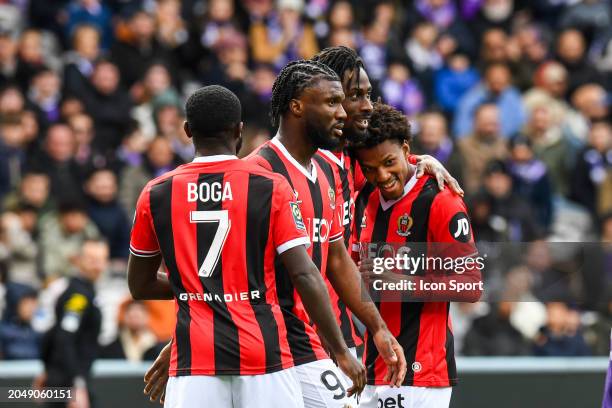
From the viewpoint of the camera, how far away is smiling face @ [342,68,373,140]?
6504mm

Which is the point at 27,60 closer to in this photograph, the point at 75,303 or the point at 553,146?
the point at 75,303

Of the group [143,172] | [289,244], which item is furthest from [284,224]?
[143,172]

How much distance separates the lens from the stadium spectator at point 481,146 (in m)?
13.3

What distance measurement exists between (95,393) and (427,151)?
5019 mm

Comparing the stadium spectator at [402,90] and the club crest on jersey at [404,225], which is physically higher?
the stadium spectator at [402,90]

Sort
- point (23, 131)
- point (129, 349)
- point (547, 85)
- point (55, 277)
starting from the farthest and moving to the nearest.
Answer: point (547, 85) < point (23, 131) < point (55, 277) < point (129, 349)

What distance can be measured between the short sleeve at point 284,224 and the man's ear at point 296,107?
1.95ft

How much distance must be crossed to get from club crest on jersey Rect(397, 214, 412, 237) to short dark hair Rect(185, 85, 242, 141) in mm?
1500

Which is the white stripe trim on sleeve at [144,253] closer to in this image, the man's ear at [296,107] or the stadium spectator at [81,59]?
the man's ear at [296,107]

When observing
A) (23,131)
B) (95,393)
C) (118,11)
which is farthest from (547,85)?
(95,393)

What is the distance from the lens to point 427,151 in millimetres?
13273

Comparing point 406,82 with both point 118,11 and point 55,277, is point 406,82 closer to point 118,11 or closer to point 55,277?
point 118,11

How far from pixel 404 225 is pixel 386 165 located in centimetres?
35

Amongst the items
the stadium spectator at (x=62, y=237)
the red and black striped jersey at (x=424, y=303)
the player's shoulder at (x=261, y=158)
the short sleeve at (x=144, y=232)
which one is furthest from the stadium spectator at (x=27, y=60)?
the short sleeve at (x=144, y=232)
